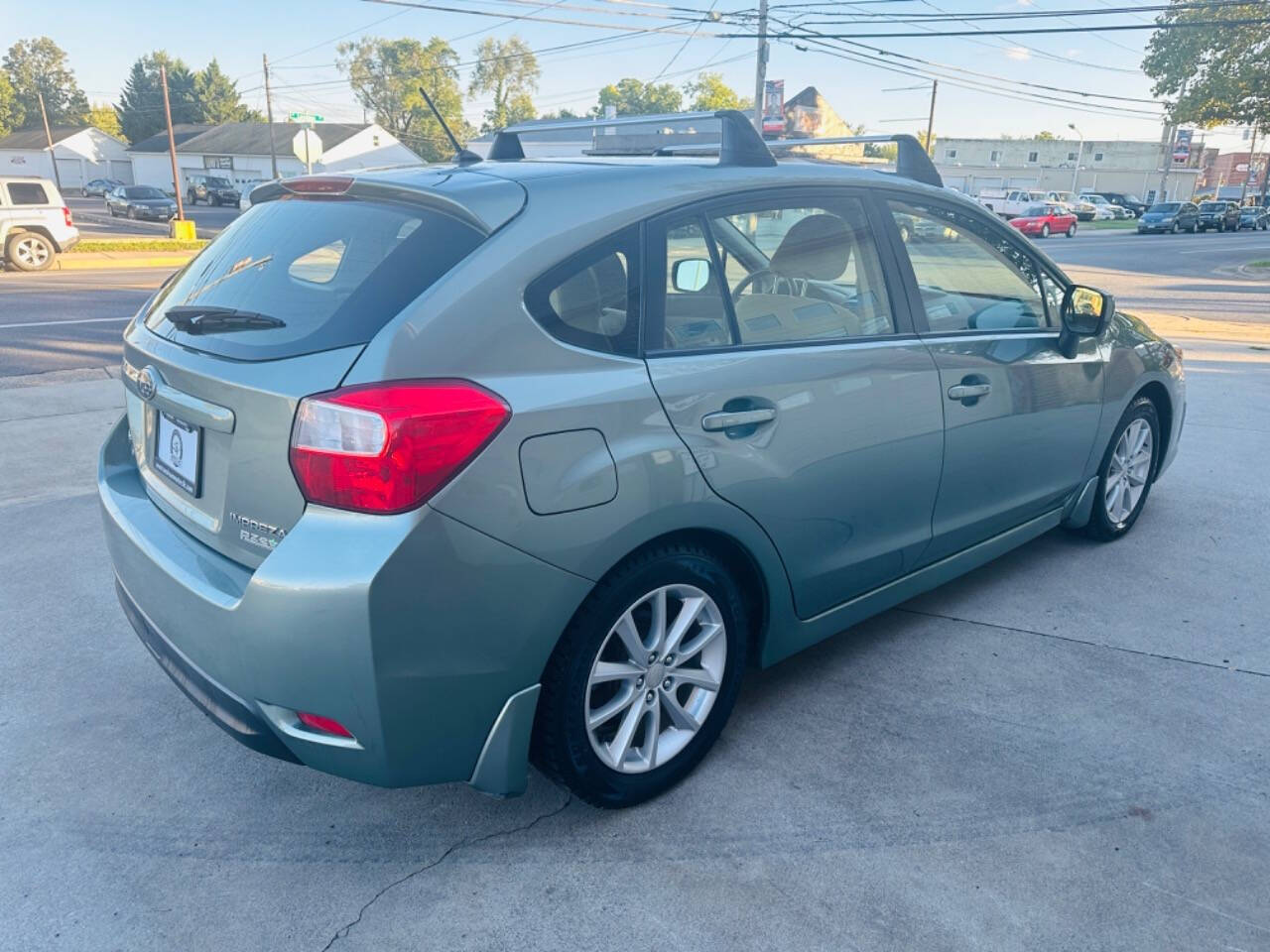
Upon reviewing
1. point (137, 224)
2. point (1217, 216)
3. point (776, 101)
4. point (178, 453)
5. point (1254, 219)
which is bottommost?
point (137, 224)

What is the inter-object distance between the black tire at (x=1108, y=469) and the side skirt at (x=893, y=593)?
15.1 inches

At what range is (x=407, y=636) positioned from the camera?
6.85 feet

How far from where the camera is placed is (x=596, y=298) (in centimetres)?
244

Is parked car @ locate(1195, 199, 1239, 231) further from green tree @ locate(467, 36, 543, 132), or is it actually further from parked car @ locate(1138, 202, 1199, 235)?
green tree @ locate(467, 36, 543, 132)

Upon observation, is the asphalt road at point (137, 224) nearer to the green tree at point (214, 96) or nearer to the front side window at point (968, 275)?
the front side window at point (968, 275)

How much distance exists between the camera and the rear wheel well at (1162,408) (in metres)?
4.59

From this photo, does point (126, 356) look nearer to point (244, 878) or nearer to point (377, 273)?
point (377, 273)

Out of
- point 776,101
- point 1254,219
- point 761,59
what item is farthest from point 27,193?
point 1254,219

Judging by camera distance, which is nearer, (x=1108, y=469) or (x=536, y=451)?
(x=536, y=451)

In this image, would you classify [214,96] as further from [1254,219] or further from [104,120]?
[1254,219]

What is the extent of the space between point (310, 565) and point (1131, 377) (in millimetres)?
3749

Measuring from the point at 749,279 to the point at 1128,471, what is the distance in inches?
106

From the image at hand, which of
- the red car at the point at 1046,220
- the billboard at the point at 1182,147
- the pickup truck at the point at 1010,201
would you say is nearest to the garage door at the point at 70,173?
the pickup truck at the point at 1010,201

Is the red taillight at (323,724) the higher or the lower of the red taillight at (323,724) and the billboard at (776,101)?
the lower
